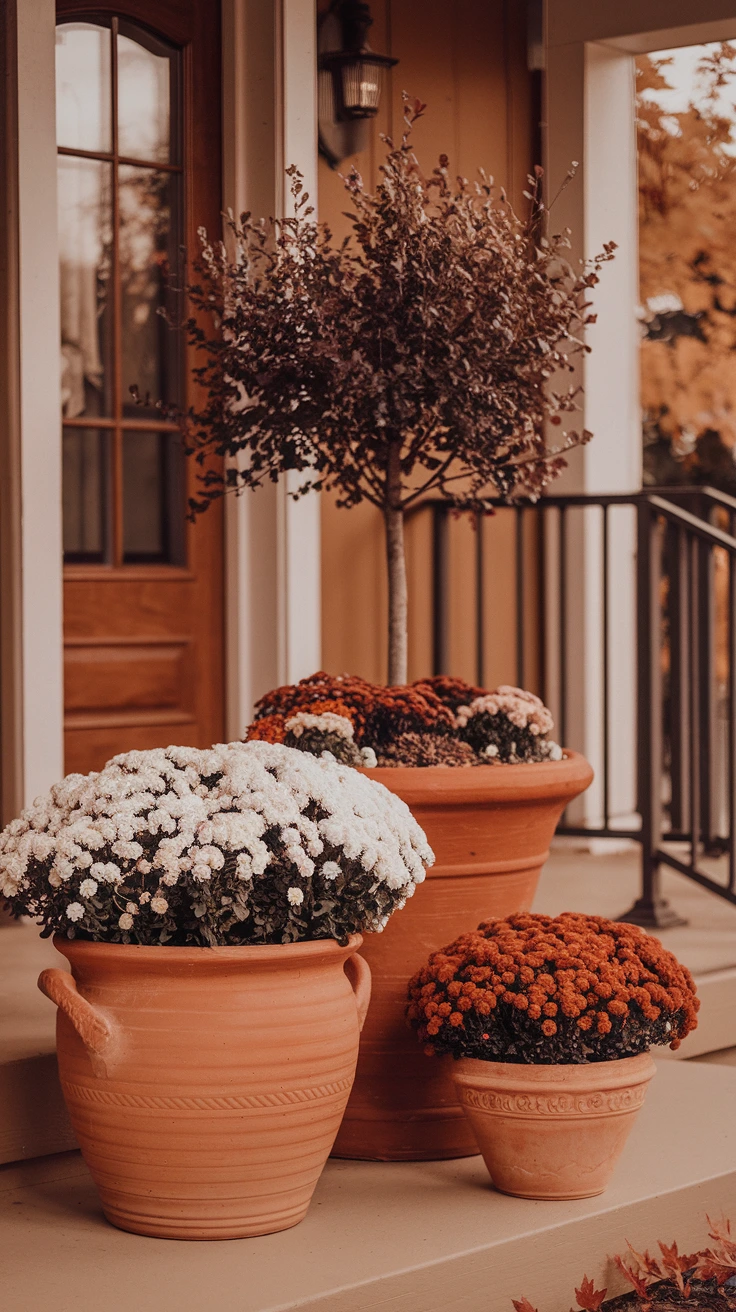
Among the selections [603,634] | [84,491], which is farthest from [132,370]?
[603,634]

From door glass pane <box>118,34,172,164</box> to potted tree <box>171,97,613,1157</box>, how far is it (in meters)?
0.96

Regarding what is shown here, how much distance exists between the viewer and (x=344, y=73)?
421 cm

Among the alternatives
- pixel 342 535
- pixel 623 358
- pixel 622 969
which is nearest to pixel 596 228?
pixel 623 358

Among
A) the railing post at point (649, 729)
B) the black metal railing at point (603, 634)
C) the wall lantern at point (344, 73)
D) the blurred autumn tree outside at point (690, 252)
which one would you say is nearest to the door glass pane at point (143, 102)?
the wall lantern at point (344, 73)

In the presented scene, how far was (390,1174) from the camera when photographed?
99.7 inches

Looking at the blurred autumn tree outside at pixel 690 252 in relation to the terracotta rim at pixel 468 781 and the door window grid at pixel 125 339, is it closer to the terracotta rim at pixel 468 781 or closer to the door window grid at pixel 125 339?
the door window grid at pixel 125 339

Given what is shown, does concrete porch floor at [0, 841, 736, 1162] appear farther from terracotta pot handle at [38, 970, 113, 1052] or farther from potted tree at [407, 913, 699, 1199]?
potted tree at [407, 913, 699, 1199]

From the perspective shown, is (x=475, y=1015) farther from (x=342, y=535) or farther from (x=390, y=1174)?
(x=342, y=535)

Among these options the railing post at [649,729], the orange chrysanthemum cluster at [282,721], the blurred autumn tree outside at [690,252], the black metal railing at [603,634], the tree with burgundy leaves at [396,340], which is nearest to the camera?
the orange chrysanthemum cluster at [282,721]

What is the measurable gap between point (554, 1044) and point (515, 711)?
0.74 metres

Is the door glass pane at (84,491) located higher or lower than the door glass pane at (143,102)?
lower

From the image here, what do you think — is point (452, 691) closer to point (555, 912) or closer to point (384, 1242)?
point (555, 912)

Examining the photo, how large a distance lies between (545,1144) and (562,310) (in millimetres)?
1532

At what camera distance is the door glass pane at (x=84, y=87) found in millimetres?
3719
